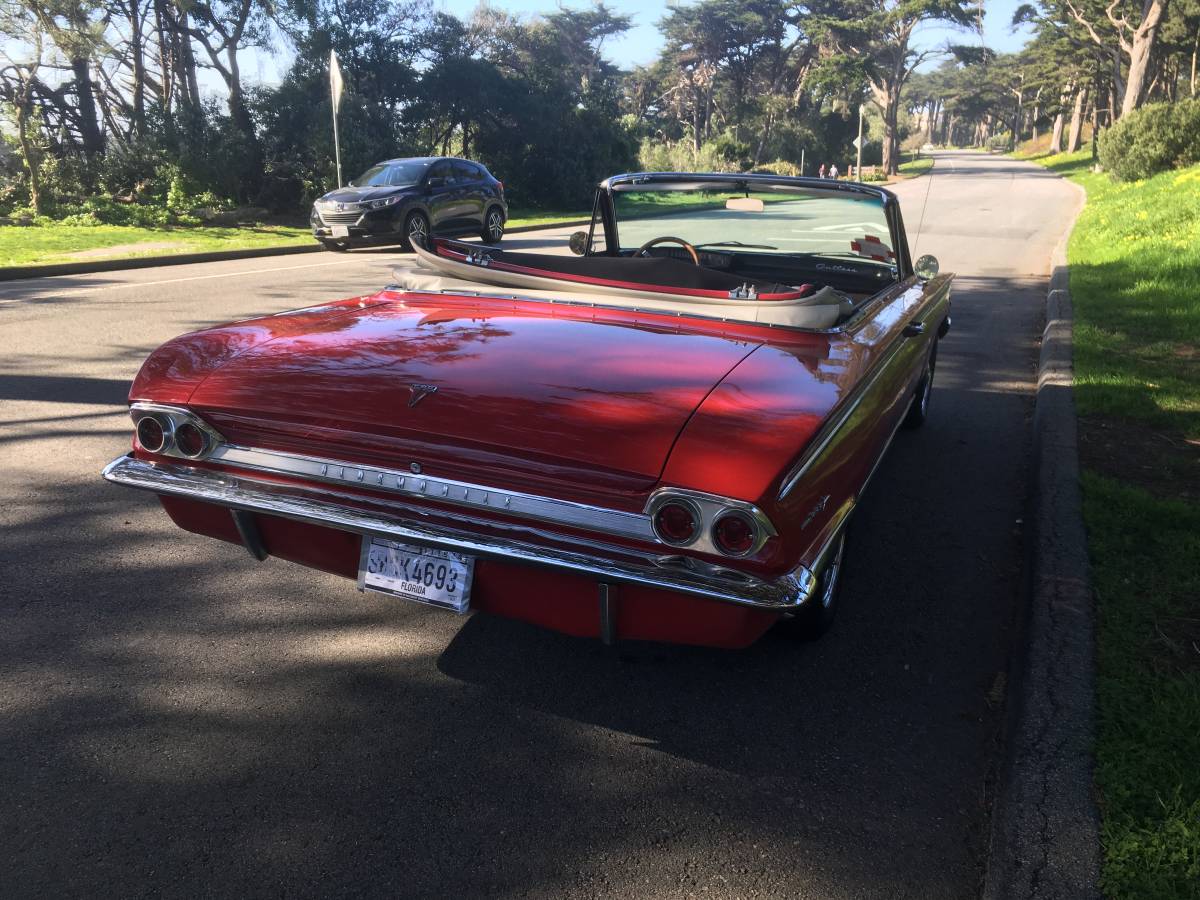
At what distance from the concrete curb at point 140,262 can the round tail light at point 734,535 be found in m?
12.0

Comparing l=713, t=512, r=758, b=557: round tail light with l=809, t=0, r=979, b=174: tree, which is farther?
l=809, t=0, r=979, b=174: tree

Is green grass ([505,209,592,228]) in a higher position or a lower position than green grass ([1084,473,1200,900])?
lower

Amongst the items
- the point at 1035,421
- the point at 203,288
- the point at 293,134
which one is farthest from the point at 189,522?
the point at 293,134

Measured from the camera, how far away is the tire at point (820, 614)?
3.07 m

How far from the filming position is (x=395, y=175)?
1609 centimetres

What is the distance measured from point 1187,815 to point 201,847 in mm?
2349

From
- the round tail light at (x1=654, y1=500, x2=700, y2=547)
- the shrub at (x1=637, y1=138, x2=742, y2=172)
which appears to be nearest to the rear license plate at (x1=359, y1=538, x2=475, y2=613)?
the round tail light at (x1=654, y1=500, x2=700, y2=547)

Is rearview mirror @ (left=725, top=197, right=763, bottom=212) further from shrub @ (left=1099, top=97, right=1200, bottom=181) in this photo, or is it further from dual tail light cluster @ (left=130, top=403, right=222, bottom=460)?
shrub @ (left=1099, top=97, right=1200, bottom=181)

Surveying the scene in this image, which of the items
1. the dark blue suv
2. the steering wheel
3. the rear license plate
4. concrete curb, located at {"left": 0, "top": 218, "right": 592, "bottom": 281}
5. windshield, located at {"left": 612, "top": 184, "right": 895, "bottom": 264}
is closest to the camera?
the rear license plate

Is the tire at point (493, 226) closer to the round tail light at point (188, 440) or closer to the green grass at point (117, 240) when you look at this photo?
the green grass at point (117, 240)

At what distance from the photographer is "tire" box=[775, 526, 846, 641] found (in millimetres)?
3074

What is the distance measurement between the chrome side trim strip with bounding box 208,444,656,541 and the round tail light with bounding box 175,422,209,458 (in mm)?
110

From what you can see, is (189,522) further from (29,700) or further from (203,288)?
(203,288)

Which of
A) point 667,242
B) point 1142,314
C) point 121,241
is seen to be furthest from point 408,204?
point 667,242
